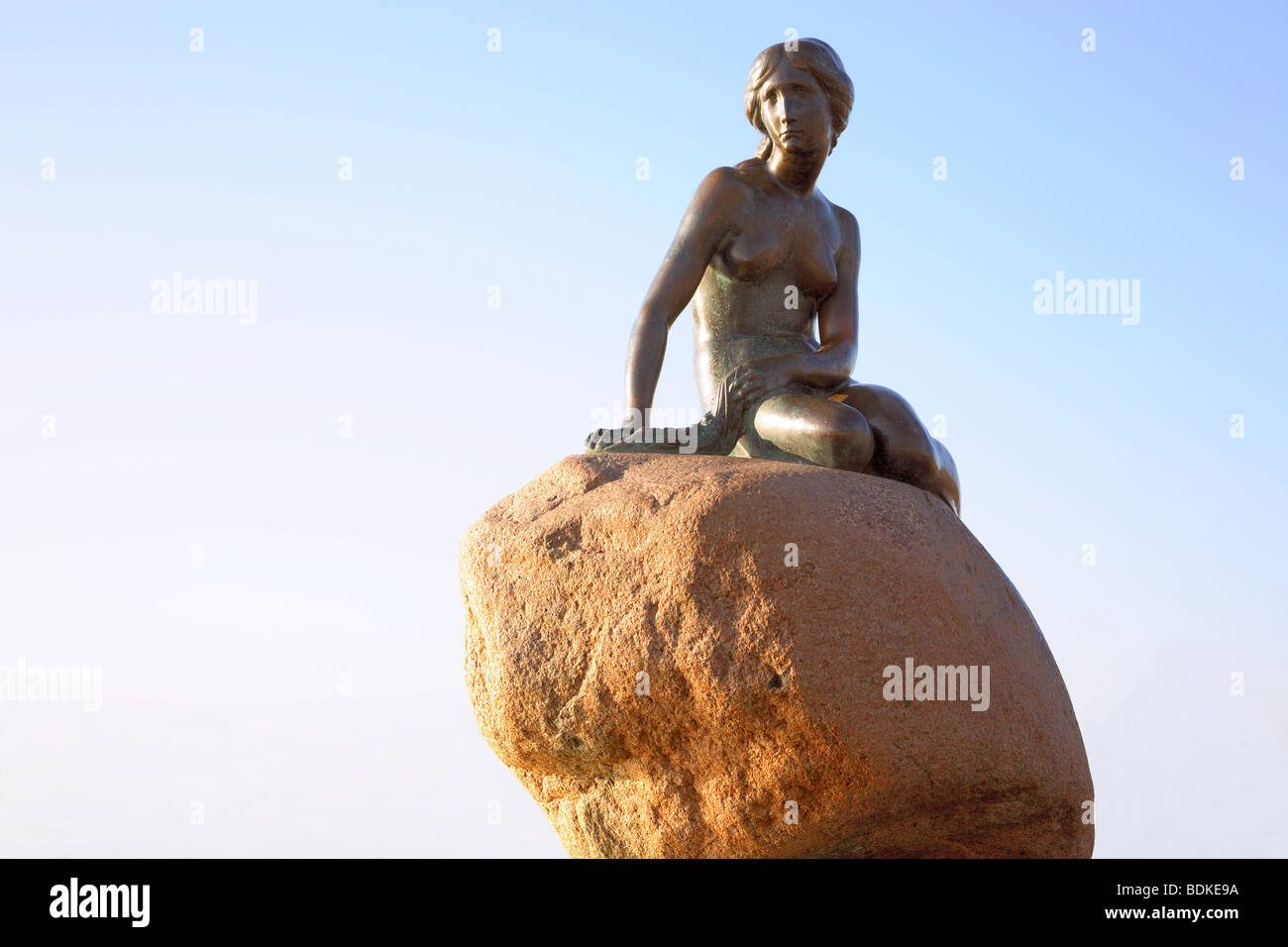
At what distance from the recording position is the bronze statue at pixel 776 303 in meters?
5.55

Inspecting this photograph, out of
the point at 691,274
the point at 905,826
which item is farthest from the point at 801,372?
the point at 905,826

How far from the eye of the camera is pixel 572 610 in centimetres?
499

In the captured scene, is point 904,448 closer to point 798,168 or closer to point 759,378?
point 759,378

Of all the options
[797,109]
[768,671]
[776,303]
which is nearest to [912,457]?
[776,303]

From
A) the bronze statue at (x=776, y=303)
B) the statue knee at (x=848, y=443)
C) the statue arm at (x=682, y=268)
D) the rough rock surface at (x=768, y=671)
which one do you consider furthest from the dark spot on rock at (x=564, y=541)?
the statue knee at (x=848, y=443)

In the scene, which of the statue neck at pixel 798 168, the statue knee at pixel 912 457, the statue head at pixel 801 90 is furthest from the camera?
the statue neck at pixel 798 168

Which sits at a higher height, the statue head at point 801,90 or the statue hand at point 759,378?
the statue head at point 801,90

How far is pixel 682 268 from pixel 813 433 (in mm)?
1023

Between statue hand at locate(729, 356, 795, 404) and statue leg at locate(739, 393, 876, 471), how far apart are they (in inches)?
4.5

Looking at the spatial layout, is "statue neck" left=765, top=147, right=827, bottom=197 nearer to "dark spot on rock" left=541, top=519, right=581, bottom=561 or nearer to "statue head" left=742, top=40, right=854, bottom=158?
"statue head" left=742, top=40, right=854, bottom=158

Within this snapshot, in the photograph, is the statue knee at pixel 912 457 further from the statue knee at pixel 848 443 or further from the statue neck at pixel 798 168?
the statue neck at pixel 798 168

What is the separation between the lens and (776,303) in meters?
6.08

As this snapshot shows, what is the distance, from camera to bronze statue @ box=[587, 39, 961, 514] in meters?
5.55

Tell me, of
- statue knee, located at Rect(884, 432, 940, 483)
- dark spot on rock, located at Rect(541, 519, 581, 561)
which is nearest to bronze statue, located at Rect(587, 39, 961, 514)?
statue knee, located at Rect(884, 432, 940, 483)
